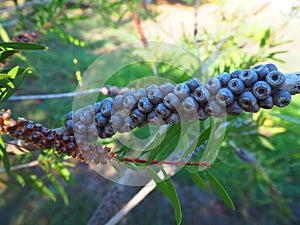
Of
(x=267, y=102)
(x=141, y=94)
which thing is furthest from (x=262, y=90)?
(x=141, y=94)

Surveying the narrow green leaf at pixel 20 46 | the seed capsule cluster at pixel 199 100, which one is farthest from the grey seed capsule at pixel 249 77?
the narrow green leaf at pixel 20 46

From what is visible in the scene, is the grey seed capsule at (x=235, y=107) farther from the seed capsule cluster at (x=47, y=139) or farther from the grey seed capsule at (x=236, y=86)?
the seed capsule cluster at (x=47, y=139)

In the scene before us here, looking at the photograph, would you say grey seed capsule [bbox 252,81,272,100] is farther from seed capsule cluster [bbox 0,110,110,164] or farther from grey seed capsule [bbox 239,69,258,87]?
seed capsule cluster [bbox 0,110,110,164]

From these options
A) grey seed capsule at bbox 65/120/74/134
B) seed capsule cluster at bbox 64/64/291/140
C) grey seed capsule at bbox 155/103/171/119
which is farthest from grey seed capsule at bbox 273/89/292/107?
grey seed capsule at bbox 65/120/74/134

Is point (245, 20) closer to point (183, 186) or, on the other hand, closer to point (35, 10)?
point (35, 10)

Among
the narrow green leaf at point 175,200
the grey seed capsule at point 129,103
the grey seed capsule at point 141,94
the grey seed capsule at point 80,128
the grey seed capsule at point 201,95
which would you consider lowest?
the narrow green leaf at point 175,200
